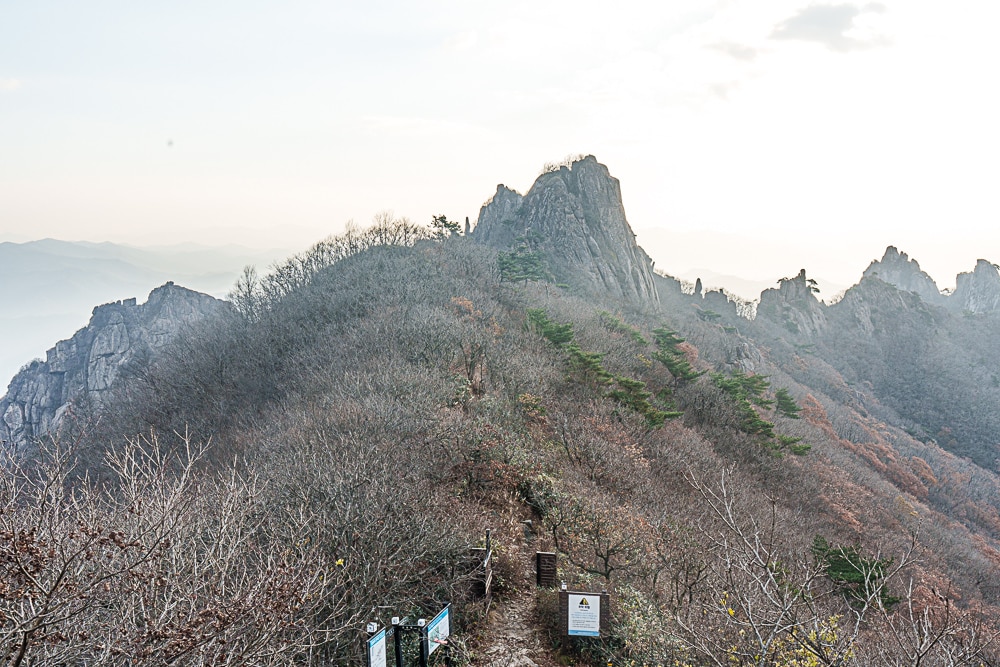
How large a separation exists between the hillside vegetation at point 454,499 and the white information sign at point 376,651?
909 mm

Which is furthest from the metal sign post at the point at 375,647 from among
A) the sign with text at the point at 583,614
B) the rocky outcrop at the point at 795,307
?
the rocky outcrop at the point at 795,307

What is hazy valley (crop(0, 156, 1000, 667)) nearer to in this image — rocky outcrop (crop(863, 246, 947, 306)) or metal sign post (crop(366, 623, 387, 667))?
metal sign post (crop(366, 623, 387, 667))

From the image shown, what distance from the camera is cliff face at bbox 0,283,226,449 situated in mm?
72062

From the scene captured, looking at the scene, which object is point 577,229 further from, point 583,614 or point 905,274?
point 905,274

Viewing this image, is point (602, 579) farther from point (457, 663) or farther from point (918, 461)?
point (918, 461)

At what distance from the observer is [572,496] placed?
16953 millimetres

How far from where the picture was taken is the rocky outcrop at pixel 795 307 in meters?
105

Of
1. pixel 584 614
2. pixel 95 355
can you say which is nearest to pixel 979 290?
pixel 584 614

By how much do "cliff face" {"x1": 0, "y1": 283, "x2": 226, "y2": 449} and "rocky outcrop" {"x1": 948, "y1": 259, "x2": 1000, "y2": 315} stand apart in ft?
561

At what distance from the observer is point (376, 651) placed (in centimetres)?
752

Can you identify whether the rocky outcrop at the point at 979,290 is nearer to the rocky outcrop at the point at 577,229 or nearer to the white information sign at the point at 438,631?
the rocky outcrop at the point at 577,229

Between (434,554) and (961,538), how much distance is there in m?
45.2

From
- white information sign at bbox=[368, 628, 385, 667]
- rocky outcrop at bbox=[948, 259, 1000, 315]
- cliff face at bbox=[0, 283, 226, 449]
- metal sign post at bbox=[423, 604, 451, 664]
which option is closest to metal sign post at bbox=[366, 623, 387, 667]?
white information sign at bbox=[368, 628, 385, 667]

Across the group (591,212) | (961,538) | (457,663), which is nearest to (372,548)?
(457,663)
